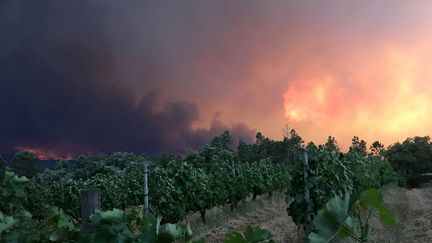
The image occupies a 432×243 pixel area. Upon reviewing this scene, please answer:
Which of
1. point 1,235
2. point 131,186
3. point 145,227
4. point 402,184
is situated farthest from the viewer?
point 402,184

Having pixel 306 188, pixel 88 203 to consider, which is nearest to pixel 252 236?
pixel 88 203

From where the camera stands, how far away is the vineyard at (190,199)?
1.62 m

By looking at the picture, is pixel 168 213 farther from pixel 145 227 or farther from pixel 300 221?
pixel 145 227

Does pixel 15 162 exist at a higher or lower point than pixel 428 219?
higher

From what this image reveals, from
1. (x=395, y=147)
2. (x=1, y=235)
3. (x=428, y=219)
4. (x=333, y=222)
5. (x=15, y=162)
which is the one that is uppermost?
(x=15, y=162)

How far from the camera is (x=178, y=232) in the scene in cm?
202

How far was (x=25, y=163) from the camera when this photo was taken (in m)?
50.8

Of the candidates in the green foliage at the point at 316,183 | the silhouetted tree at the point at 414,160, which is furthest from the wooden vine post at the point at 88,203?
the silhouetted tree at the point at 414,160

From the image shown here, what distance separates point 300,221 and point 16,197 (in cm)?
601

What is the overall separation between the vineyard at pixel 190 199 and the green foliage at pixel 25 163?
3046 cm

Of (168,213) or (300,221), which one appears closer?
(300,221)

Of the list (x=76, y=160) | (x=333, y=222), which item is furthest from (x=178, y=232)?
(x=76, y=160)

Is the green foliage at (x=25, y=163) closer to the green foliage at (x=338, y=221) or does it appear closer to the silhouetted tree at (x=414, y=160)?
the silhouetted tree at (x=414, y=160)

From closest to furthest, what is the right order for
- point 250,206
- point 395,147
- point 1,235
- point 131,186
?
point 1,235
point 250,206
point 131,186
point 395,147
